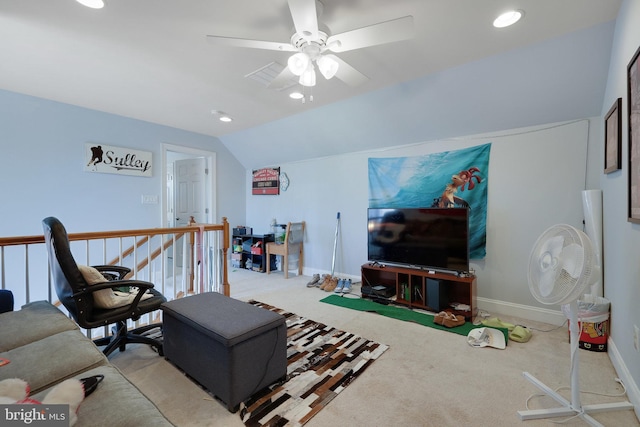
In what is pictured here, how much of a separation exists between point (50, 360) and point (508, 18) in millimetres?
3137

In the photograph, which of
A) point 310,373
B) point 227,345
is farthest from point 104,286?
point 310,373

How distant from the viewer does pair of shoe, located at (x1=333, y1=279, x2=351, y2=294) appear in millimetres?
3717

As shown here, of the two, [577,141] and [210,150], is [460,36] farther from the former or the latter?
[210,150]

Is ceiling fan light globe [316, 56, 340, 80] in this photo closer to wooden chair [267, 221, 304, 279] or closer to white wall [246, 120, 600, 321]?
white wall [246, 120, 600, 321]

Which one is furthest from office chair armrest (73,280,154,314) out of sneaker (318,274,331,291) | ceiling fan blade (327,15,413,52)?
sneaker (318,274,331,291)

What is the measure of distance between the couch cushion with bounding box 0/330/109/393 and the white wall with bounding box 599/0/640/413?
109 inches

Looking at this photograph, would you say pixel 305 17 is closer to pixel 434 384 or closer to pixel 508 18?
pixel 508 18

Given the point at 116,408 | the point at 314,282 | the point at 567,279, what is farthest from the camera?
the point at 314,282

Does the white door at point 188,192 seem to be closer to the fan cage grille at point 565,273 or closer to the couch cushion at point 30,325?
the couch cushion at point 30,325

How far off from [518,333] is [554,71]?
2258mm

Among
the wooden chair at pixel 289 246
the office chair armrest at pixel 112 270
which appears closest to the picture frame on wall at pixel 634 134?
the office chair armrest at pixel 112 270

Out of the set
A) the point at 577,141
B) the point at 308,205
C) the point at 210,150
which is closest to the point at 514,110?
the point at 577,141

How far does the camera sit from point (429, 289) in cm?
300

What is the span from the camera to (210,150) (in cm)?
499
